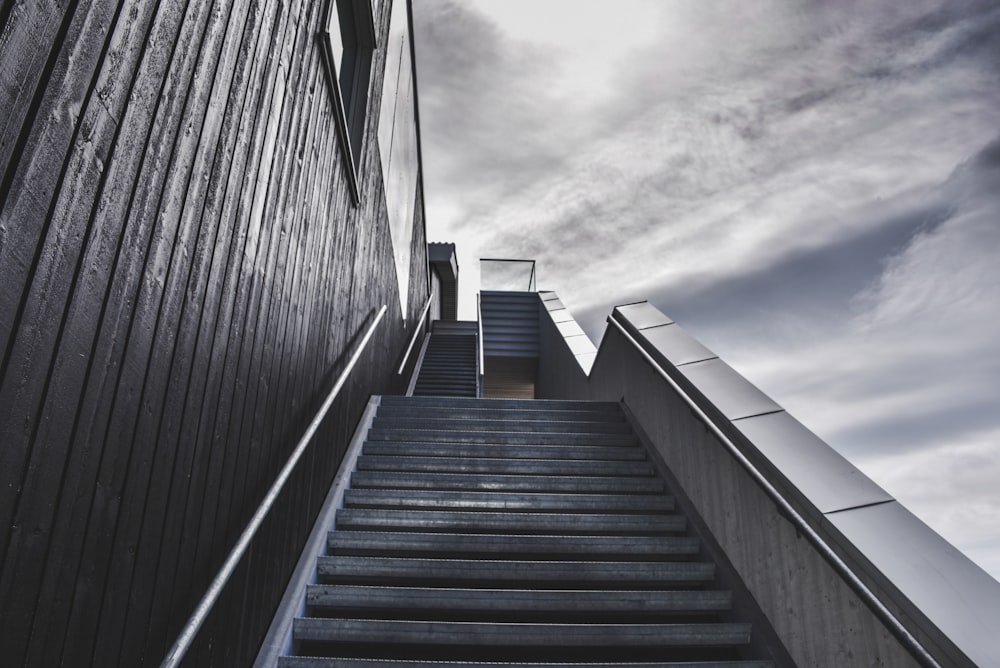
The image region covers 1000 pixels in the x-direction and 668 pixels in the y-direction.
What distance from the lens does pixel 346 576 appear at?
2.63 m

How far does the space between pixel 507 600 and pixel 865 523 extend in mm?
1391

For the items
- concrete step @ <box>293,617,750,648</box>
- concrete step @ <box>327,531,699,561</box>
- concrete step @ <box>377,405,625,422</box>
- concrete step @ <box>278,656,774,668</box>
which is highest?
concrete step @ <box>377,405,625,422</box>

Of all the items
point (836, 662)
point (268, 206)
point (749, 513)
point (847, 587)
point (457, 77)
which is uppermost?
point (457, 77)

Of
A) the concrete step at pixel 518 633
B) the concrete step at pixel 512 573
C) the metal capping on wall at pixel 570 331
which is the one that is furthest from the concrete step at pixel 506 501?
the metal capping on wall at pixel 570 331

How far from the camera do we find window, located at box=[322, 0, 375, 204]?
338cm

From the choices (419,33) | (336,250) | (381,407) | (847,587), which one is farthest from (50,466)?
(419,33)

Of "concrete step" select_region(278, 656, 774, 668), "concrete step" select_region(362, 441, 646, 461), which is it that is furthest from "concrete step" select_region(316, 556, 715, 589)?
"concrete step" select_region(362, 441, 646, 461)

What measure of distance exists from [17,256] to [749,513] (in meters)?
2.64

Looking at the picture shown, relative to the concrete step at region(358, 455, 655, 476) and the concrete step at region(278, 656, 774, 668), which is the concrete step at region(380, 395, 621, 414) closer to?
the concrete step at region(358, 455, 655, 476)

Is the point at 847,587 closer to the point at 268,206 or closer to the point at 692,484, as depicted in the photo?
the point at 692,484

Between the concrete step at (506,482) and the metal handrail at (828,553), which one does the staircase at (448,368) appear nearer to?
the concrete step at (506,482)

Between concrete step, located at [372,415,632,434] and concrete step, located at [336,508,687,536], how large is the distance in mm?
1231

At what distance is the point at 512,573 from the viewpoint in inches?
105

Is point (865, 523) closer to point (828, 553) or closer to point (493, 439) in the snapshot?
point (828, 553)
